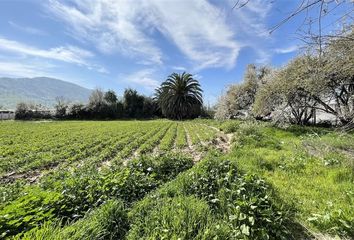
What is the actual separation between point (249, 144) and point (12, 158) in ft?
29.1

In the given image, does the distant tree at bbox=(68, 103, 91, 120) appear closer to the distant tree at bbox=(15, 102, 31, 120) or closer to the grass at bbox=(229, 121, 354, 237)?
the distant tree at bbox=(15, 102, 31, 120)

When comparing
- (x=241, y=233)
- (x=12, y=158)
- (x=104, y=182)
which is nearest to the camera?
(x=241, y=233)

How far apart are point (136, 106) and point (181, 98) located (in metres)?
10.1

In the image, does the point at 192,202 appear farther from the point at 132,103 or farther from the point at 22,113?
the point at 22,113

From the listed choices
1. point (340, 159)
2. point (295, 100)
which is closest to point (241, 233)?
point (340, 159)

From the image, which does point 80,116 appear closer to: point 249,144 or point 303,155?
point 249,144

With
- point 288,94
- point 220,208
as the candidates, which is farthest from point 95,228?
point 288,94

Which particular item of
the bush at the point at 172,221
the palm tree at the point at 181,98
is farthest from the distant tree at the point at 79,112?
the bush at the point at 172,221

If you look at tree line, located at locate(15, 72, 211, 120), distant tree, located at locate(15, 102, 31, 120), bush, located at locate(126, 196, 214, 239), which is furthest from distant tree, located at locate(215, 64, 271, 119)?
distant tree, located at locate(15, 102, 31, 120)

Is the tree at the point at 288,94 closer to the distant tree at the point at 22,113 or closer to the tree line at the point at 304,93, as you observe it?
the tree line at the point at 304,93

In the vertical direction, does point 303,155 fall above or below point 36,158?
above

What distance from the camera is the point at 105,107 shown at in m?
42.2

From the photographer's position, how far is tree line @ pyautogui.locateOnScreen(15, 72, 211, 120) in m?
39.3

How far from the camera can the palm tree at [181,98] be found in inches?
1531
